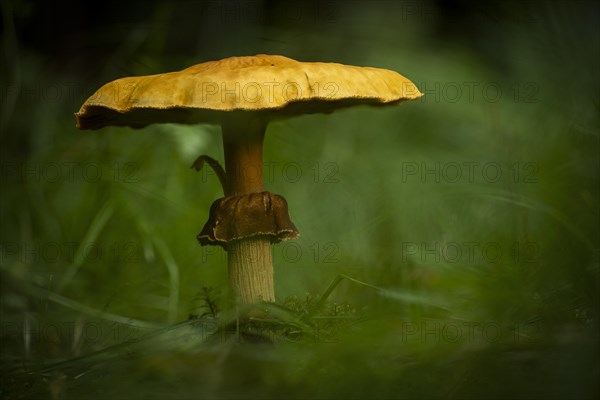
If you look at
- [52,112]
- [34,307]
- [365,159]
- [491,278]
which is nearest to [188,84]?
[491,278]

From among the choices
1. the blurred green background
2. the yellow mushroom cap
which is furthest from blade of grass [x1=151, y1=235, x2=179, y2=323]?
the yellow mushroom cap

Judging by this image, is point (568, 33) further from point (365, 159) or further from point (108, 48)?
point (108, 48)

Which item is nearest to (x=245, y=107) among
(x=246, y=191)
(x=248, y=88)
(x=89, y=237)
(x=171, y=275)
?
(x=248, y=88)

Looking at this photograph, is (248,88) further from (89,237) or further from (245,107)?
(89,237)

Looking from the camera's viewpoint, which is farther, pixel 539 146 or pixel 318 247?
pixel 318 247

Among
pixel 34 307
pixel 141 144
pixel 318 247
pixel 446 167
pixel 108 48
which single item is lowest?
pixel 34 307

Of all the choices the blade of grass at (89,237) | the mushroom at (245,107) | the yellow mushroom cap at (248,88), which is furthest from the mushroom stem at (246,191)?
the blade of grass at (89,237)

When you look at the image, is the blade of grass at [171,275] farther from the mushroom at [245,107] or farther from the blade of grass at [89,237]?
the mushroom at [245,107]
